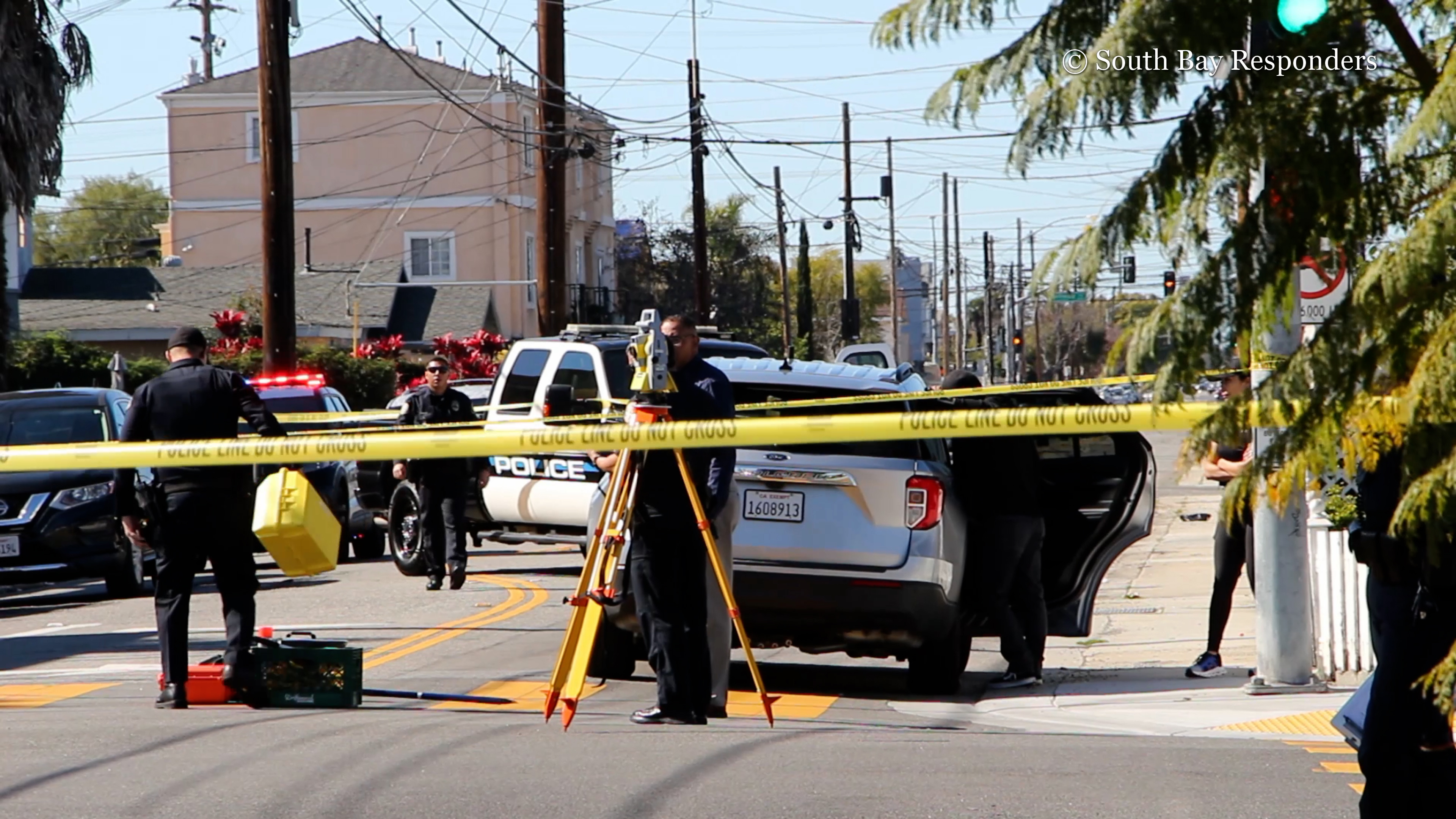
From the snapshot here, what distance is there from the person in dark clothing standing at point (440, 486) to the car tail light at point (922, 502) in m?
6.64

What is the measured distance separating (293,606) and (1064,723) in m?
7.64

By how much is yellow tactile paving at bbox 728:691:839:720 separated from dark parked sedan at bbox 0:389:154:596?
23.5ft

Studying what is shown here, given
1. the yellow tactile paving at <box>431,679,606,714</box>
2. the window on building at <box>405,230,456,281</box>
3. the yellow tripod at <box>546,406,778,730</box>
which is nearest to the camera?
the yellow tripod at <box>546,406,778,730</box>

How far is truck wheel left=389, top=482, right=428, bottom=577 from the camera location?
54.4 feet

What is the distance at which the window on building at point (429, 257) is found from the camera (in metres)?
56.6

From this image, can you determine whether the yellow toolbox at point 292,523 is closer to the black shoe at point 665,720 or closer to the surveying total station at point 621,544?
the surveying total station at point 621,544

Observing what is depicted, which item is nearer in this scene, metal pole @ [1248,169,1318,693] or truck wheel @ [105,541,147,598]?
metal pole @ [1248,169,1318,693]

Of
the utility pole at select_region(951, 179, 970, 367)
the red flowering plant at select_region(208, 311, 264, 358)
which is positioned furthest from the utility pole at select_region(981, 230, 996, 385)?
the red flowering plant at select_region(208, 311, 264, 358)

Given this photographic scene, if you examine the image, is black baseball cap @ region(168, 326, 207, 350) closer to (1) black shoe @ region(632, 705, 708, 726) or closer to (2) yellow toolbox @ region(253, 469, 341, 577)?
(2) yellow toolbox @ region(253, 469, 341, 577)

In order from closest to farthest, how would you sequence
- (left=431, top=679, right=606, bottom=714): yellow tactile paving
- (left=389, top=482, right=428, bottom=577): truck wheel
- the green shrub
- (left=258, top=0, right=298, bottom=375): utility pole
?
(left=431, top=679, right=606, bottom=714): yellow tactile paving → (left=389, top=482, right=428, bottom=577): truck wheel → (left=258, top=0, right=298, bottom=375): utility pole → the green shrub

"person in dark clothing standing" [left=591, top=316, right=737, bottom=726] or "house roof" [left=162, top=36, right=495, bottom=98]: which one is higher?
"house roof" [left=162, top=36, right=495, bottom=98]

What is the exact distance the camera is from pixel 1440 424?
134 inches

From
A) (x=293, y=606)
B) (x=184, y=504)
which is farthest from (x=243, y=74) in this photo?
(x=184, y=504)

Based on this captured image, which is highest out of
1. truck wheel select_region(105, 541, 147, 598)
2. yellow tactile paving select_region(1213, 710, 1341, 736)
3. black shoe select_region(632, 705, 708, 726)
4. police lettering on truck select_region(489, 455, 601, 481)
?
A: police lettering on truck select_region(489, 455, 601, 481)
